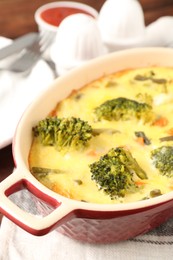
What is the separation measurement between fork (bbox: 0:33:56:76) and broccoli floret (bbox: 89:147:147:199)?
3.33ft

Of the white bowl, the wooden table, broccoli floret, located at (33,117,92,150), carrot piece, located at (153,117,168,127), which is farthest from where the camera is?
the wooden table

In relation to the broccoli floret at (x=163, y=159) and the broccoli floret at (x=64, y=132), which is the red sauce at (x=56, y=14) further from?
the broccoli floret at (x=163, y=159)

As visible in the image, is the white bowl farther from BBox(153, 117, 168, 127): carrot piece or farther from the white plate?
BBox(153, 117, 168, 127): carrot piece

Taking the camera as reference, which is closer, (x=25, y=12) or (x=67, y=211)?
(x=67, y=211)

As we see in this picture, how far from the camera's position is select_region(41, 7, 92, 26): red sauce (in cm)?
313

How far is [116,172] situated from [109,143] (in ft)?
0.81

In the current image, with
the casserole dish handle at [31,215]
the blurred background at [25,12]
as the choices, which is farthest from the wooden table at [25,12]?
the casserole dish handle at [31,215]

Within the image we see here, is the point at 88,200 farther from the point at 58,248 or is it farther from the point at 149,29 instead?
the point at 149,29

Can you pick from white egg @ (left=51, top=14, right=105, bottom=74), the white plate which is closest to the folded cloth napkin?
the white plate

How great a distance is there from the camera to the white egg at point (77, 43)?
2.71 metres

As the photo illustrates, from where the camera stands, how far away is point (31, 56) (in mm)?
2908

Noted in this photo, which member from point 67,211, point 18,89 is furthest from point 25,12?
point 67,211

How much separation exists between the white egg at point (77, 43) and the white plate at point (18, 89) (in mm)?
90

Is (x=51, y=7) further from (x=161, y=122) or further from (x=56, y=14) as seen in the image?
(x=161, y=122)
